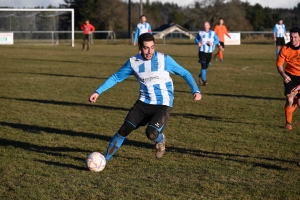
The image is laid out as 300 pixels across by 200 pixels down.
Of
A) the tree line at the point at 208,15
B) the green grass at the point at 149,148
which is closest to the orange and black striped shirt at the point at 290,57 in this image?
the green grass at the point at 149,148

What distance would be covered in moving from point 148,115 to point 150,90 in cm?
31

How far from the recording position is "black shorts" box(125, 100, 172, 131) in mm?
6312

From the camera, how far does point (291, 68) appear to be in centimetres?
881

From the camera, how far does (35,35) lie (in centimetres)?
4166

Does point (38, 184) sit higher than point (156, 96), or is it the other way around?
point (156, 96)

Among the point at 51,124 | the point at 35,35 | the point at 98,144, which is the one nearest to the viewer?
the point at 98,144

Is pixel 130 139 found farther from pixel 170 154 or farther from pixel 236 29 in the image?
pixel 236 29

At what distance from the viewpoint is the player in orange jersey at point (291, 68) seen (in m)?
8.42

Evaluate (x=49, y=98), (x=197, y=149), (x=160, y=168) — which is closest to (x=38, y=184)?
(x=160, y=168)

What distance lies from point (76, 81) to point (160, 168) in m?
11.0

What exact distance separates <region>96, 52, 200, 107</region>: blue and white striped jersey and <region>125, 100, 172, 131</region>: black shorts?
0.07m

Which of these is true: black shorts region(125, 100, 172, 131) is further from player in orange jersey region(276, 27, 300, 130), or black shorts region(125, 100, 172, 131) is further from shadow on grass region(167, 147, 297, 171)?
player in orange jersey region(276, 27, 300, 130)

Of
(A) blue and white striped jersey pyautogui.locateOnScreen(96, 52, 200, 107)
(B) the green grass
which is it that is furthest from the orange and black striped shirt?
(A) blue and white striped jersey pyautogui.locateOnScreen(96, 52, 200, 107)

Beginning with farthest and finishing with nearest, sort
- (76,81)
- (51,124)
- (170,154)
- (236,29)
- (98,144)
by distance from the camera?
(236,29) → (76,81) → (51,124) → (98,144) → (170,154)
